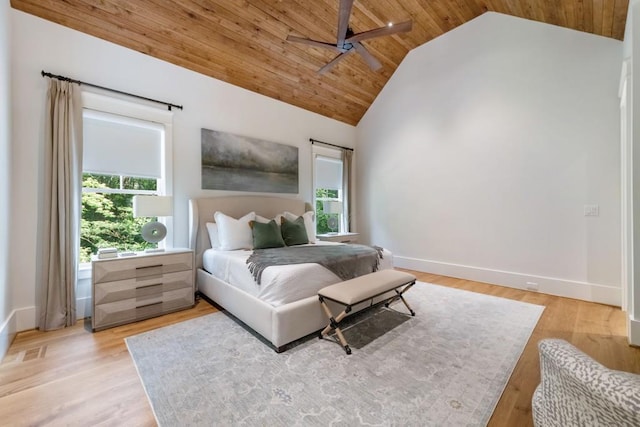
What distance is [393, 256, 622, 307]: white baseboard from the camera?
11.0ft

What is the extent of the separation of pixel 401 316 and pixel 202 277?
2508 millimetres

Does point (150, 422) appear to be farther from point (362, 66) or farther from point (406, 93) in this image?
point (406, 93)

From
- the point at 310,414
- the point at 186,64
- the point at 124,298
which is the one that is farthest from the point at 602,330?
the point at 186,64

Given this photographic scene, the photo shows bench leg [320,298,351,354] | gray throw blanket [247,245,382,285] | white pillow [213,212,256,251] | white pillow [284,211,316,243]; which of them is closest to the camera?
bench leg [320,298,351,354]

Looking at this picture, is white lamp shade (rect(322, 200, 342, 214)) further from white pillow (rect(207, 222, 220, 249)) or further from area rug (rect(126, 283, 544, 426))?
area rug (rect(126, 283, 544, 426))

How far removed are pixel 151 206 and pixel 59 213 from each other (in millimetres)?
788

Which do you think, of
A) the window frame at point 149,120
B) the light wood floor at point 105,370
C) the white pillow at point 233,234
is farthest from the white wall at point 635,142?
the window frame at point 149,120

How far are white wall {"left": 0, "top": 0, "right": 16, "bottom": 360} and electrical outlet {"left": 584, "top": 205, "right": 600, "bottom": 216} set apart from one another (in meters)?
6.11

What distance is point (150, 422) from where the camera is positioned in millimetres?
1530

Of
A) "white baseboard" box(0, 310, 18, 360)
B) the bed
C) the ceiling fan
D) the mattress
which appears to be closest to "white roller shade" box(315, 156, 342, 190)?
the bed

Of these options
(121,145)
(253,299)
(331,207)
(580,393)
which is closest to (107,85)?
(121,145)

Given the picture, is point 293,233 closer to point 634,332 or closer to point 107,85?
point 107,85

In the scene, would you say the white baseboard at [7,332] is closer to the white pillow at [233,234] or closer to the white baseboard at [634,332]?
the white pillow at [233,234]

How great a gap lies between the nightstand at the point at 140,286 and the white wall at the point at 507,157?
3.88 meters
